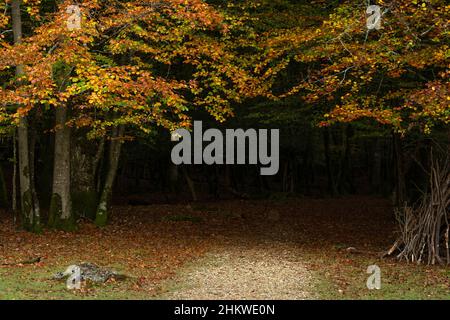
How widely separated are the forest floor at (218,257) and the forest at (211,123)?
0.06 metres

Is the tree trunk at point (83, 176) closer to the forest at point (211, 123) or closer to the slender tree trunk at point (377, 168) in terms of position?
the forest at point (211, 123)

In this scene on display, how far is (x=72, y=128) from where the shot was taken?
16969 millimetres

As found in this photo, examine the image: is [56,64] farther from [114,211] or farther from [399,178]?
[399,178]

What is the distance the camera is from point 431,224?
12062 millimetres

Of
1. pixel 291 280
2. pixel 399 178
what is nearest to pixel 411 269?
pixel 291 280

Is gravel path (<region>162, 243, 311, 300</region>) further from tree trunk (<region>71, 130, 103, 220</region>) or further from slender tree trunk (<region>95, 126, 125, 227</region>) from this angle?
tree trunk (<region>71, 130, 103, 220</region>)

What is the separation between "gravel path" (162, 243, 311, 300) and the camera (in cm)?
948

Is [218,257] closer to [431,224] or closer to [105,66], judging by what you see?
[431,224]

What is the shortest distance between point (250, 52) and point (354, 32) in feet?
15.8

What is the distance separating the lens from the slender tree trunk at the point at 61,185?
15.7 m

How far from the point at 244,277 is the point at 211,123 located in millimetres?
12906

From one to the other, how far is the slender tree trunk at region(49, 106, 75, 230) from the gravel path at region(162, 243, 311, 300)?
465 cm

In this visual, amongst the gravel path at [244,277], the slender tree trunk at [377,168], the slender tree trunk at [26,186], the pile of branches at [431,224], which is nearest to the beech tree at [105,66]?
the slender tree trunk at [26,186]

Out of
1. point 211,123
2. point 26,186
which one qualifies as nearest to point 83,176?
point 26,186
